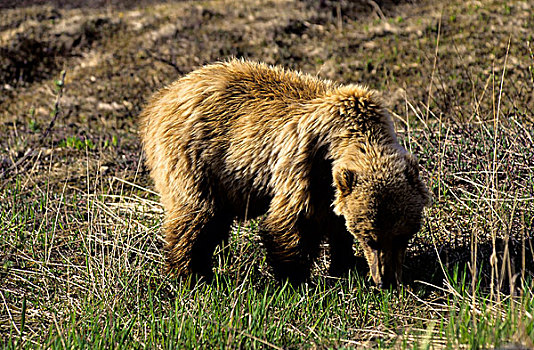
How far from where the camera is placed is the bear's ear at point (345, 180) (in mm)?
3963

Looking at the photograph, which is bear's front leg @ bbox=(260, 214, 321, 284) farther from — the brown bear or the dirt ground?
the dirt ground

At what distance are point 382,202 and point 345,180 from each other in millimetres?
279

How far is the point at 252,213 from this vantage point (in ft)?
15.6

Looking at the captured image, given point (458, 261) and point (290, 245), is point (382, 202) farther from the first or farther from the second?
point (458, 261)

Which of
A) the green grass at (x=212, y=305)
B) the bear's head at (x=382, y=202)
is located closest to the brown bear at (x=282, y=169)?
the bear's head at (x=382, y=202)

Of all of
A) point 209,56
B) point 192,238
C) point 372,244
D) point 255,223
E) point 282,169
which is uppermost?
point 282,169

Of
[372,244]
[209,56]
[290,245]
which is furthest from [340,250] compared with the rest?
[209,56]

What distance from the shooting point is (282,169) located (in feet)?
14.3

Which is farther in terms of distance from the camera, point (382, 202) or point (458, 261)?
point (458, 261)

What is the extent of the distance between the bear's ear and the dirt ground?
2948 mm

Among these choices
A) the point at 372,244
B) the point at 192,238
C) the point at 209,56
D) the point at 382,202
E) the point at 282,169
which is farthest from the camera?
the point at 209,56

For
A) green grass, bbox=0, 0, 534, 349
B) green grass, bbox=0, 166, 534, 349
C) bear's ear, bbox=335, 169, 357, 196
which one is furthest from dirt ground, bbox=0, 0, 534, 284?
bear's ear, bbox=335, 169, 357, 196

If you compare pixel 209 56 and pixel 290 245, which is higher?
pixel 209 56

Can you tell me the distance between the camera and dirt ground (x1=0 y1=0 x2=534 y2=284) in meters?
8.01
